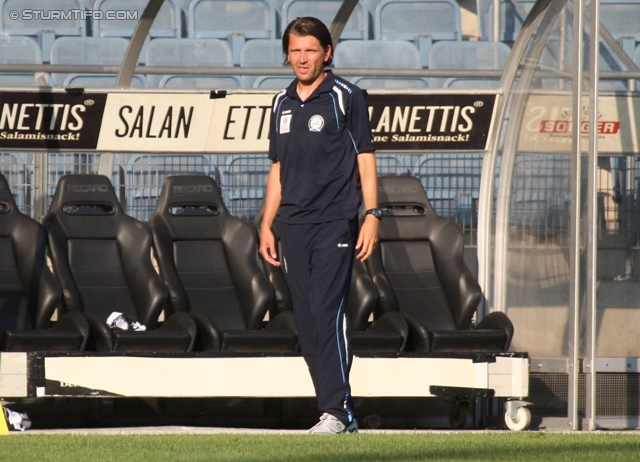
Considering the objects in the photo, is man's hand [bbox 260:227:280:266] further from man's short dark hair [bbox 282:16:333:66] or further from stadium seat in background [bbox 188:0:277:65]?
stadium seat in background [bbox 188:0:277:65]

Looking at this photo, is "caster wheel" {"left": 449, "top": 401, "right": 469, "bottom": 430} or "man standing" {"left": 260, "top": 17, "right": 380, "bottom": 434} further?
"caster wheel" {"left": 449, "top": 401, "right": 469, "bottom": 430}

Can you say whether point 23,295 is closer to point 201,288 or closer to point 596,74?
point 201,288

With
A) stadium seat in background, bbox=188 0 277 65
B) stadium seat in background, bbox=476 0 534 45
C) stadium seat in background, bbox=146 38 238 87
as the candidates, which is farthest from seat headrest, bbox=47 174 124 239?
stadium seat in background, bbox=188 0 277 65

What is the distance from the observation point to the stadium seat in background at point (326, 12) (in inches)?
446

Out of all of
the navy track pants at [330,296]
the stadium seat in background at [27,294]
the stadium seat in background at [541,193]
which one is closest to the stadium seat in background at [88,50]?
the stadium seat in background at [27,294]

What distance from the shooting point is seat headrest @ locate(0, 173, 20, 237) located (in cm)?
675

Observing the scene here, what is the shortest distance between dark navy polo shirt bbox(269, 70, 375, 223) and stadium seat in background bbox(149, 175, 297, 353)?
7.47 ft

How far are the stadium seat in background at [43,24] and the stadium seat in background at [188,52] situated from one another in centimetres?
80

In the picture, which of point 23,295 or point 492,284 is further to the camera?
point 492,284

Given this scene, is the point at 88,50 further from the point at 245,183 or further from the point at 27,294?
the point at 27,294

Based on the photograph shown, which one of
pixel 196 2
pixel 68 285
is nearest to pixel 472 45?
pixel 196 2

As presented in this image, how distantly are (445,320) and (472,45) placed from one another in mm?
4489

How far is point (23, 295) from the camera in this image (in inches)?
260

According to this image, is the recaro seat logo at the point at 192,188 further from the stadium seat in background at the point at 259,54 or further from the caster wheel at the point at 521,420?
the stadium seat in background at the point at 259,54
